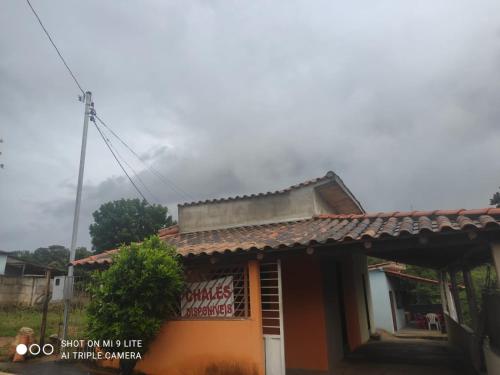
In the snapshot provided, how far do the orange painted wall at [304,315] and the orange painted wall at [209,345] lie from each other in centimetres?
191

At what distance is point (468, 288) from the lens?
8445 millimetres

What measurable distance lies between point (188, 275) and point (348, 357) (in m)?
5.19

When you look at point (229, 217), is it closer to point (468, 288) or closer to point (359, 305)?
point (359, 305)

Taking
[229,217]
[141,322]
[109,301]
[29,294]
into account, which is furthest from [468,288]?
[29,294]

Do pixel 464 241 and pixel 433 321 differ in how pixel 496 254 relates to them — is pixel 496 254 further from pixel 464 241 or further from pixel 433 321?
pixel 433 321

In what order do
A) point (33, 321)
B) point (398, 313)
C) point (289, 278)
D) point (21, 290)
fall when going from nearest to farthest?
point (289, 278) < point (33, 321) < point (21, 290) < point (398, 313)

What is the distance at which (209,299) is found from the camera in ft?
23.6

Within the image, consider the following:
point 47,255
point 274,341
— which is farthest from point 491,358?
point 47,255

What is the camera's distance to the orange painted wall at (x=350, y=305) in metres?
10.9

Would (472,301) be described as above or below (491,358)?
above

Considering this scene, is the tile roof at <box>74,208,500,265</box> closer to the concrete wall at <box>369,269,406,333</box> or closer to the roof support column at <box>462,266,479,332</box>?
the roof support column at <box>462,266,479,332</box>

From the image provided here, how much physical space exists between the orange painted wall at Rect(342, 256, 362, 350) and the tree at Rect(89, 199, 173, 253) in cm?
1889

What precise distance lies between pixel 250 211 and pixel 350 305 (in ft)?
15.5

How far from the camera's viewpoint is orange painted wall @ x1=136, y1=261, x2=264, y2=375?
20.8ft
